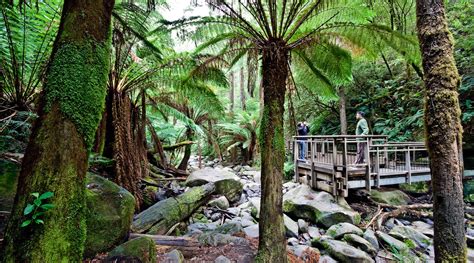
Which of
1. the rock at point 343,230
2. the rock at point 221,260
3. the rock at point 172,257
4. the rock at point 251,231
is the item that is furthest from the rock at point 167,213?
the rock at point 343,230

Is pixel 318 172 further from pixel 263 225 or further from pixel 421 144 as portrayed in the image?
pixel 263 225

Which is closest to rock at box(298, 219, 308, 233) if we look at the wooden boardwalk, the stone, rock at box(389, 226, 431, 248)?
the wooden boardwalk

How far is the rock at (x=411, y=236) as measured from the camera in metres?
4.29

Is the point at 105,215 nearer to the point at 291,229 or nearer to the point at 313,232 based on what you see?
the point at 291,229

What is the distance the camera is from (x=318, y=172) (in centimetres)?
645

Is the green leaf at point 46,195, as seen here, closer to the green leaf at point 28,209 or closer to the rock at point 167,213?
the green leaf at point 28,209

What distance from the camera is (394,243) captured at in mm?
4020

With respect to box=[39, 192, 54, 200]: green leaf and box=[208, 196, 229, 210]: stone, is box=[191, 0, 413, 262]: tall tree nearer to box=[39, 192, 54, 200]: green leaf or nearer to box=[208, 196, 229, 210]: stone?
box=[39, 192, 54, 200]: green leaf

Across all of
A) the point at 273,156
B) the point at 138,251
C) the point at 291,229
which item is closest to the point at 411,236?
the point at 291,229

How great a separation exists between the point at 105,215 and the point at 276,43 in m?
2.84

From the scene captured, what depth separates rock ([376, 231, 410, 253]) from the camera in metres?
3.90

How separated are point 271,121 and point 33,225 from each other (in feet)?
7.76

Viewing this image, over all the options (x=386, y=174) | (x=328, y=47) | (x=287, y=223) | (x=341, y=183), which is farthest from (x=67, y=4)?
(x=386, y=174)

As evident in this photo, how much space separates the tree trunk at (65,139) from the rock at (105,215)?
1139 millimetres
